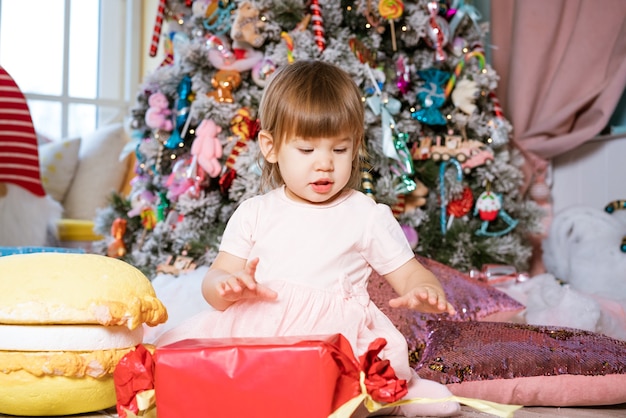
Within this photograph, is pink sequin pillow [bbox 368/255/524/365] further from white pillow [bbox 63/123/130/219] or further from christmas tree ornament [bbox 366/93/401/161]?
white pillow [bbox 63/123/130/219]

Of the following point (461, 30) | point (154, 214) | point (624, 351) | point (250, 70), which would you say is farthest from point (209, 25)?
point (624, 351)

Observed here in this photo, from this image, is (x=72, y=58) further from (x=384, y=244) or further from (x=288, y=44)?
(x=384, y=244)

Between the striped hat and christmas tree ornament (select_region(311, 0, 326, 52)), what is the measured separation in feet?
3.91

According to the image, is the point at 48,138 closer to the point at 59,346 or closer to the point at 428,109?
the point at 428,109

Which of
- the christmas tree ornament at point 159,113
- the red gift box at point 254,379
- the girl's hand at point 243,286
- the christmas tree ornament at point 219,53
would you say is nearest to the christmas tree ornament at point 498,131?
the christmas tree ornament at point 219,53

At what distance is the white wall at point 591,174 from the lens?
2566 mm

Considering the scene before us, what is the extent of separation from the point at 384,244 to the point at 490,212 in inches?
48.5

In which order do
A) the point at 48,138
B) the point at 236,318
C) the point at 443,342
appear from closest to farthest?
the point at 236,318 → the point at 443,342 → the point at 48,138

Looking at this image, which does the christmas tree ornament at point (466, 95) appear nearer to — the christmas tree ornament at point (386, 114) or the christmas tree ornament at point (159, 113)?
the christmas tree ornament at point (386, 114)

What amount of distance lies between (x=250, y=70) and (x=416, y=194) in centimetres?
66

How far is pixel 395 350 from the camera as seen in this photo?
1148 millimetres

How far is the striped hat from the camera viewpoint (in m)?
2.70

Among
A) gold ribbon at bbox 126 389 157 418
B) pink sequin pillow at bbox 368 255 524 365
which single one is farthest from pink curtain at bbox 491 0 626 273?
gold ribbon at bbox 126 389 157 418

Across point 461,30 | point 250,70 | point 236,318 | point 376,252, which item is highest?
point 461,30
